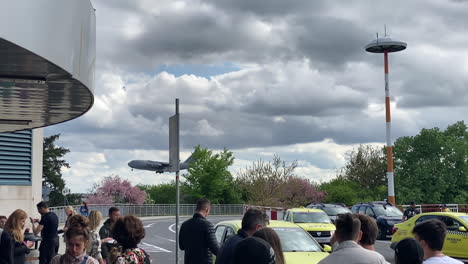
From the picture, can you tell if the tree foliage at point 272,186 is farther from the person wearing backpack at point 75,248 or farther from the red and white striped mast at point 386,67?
the person wearing backpack at point 75,248

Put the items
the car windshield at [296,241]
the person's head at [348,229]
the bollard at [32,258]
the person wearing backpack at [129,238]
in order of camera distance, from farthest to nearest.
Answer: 1. the bollard at [32,258]
2. the car windshield at [296,241]
3. the person wearing backpack at [129,238]
4. the person's head at [348,229]

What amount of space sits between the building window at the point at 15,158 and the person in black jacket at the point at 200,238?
1373 cm

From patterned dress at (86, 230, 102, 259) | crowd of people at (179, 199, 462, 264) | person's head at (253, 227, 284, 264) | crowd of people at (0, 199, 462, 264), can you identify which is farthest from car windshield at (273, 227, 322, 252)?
person's head at (253, 227, 284, 264)

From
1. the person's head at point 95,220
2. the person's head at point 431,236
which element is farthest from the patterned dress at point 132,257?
the person's head at point 95,220

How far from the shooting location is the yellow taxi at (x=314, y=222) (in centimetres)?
2162

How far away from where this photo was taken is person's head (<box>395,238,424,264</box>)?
4.94 m

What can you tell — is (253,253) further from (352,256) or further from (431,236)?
(431,236)

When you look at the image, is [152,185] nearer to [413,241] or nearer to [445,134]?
[445,134]

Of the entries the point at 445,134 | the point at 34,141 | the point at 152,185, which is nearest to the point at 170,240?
the point at 34,141

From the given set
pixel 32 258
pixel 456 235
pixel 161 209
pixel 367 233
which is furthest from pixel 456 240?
pixel 161 209

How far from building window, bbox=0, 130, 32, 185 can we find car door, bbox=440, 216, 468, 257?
13511 mm

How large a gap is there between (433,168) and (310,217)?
55.2 meters

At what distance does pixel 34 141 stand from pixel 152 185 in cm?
7975

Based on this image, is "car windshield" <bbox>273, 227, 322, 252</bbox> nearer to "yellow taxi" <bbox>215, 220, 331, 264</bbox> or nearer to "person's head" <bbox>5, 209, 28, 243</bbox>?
"yellow taxi" <bbox>215, 220, 331, 264</bbox>
